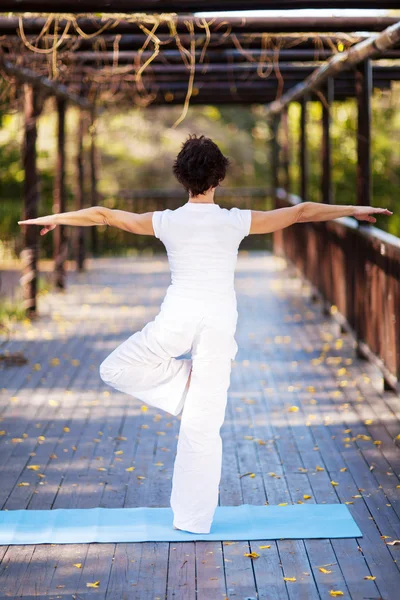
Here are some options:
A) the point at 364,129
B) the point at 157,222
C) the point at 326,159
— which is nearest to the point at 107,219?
the point at 157,222

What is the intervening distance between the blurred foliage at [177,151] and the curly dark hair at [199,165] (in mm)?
13782

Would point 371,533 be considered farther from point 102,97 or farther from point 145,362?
point 102,97

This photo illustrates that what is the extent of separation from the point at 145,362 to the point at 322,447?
6.62ft

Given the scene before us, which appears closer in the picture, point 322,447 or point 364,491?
point 364,491

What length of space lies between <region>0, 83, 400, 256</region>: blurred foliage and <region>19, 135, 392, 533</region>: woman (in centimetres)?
1367

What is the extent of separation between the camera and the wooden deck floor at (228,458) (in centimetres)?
425

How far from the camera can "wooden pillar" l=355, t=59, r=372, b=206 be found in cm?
880

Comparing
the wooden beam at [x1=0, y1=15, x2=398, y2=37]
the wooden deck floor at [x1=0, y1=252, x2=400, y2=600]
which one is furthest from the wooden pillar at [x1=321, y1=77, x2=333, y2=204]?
the wooden beam at [x1=0, y1=15, x2=398, y2=37]

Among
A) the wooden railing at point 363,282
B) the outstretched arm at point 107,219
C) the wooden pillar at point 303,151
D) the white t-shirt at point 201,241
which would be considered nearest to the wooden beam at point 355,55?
the wooden pillar at point 303,151

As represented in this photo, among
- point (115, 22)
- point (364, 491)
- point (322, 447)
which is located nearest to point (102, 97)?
point (115, 22)

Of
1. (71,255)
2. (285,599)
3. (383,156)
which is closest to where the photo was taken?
(285,599)

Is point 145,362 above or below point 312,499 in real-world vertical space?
above

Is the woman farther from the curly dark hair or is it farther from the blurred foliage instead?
the blurred foliage

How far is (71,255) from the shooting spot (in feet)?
65.4
